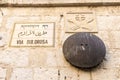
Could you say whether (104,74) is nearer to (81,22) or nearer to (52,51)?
Result: (52,51)

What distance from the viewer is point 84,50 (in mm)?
2369

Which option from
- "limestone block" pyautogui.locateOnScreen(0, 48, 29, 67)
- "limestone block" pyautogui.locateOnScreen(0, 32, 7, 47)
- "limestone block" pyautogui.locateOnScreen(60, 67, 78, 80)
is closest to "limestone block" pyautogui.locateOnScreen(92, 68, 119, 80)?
"limestone block" pyautogui.locateOnScreen(60, 67, 78, 80)

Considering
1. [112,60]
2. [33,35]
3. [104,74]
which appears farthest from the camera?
[33,35]

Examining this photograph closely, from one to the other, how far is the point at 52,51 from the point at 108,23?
699 millimetres

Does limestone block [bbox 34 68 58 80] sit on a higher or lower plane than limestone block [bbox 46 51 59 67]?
lower

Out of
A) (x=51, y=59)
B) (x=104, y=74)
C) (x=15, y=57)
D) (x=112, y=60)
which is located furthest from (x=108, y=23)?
(x=15, y=57)

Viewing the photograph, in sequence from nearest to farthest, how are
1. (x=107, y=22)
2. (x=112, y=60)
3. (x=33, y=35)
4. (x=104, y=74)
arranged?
(x=104, y=74) → (x=112, y=60) → (x=33, y=35) → (x=107, y=22)

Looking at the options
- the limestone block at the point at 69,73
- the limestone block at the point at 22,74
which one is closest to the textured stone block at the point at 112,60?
the limestone block at the point at 69,73

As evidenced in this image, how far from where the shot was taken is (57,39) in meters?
2.63

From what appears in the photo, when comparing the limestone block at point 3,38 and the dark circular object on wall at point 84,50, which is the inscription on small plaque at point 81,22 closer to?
the dark circular object on wall at point 84,50

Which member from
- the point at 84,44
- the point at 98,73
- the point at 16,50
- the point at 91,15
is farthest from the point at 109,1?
the point at 16,50

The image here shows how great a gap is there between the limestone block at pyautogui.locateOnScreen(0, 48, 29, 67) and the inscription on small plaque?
0.54 metres

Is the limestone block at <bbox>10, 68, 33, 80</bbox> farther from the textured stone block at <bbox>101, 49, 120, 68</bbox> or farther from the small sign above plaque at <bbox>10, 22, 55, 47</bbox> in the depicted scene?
the textured stone block at <bbox>101, 49, 120, 68</bbox>

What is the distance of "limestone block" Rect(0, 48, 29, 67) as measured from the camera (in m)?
2.45
